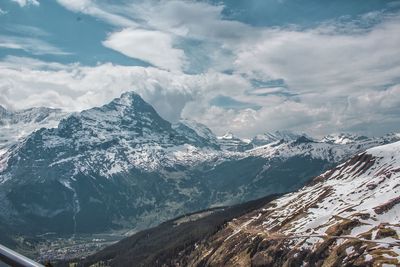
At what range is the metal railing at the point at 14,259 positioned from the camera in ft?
26.2

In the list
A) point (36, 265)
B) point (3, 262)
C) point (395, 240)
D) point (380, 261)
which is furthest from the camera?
point (395, 240)

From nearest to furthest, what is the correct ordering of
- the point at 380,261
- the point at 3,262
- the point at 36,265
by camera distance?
the point at 36,265
the point at 3,262
the point at 380,261

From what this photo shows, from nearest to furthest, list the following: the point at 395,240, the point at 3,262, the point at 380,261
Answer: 1. the point at 3,262
2. the point at 380,261
3. the point at 395,240

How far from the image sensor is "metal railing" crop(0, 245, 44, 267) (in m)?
7.98

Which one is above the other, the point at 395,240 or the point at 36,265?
the point at 36,265

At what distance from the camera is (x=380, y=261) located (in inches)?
6934

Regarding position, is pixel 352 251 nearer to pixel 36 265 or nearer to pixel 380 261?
pixel 380 261

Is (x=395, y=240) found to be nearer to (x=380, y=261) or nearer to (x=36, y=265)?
(x=380, y=261)

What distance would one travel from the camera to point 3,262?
8.73 m

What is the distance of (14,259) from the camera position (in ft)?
27.6

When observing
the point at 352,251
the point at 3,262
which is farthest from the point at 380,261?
the point at 3,262

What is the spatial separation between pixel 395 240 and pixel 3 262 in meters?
211

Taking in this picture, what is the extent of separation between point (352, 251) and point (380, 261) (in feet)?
77.1

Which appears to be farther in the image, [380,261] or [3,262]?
[380,261]
